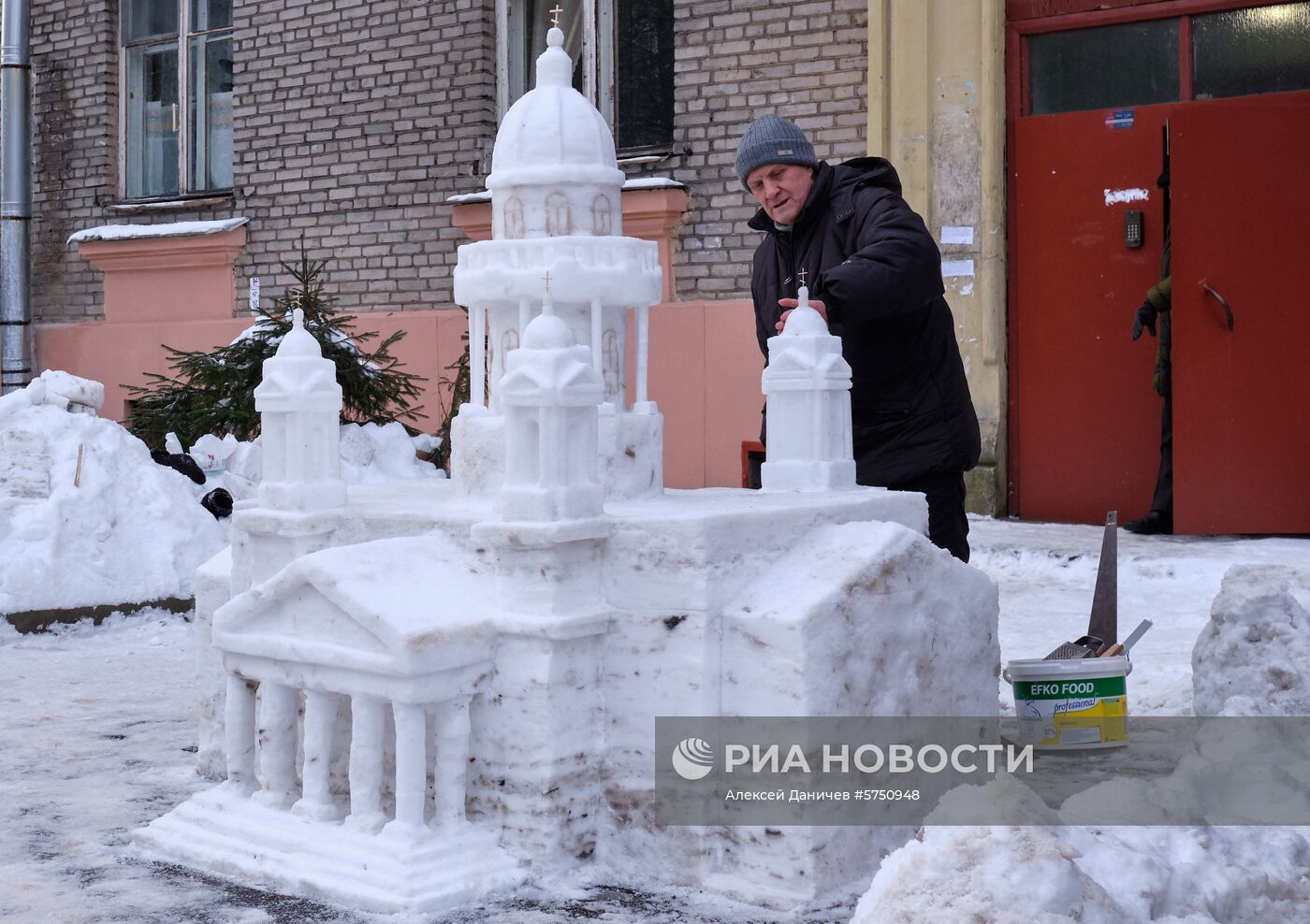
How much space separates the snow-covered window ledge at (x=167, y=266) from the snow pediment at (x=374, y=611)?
719 centimetres

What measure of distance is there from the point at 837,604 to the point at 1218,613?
1322 millimetres

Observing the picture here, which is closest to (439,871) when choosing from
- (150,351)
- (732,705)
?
(732,705)

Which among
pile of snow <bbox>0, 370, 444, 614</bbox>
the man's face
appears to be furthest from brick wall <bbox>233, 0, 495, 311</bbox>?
the man's face

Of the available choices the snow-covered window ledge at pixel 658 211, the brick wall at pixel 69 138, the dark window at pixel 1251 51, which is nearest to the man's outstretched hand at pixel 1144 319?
the dark window at pixel 1251 51

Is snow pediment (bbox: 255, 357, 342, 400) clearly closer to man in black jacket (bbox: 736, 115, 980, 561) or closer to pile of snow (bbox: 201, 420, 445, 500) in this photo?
man in black jacket (bbox: 736, 115, 980, 561)

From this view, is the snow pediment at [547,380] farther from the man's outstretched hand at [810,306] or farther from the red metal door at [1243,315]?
the red metal door at [1243,315]

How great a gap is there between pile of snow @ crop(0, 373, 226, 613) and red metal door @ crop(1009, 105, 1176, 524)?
397 cm

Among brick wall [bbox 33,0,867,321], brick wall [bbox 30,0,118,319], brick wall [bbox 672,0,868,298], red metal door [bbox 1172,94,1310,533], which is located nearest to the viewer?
red metal door [bbox 1172,94,1310,533]

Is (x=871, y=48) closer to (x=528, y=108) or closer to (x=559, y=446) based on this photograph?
(x=528, y=108)

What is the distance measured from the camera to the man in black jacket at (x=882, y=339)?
12.2ft

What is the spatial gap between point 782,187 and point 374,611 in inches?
64.2

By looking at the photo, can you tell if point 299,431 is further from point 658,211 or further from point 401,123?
point 401,123

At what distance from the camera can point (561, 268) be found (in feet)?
10.8

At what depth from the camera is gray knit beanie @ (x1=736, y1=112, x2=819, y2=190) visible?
3691mm
